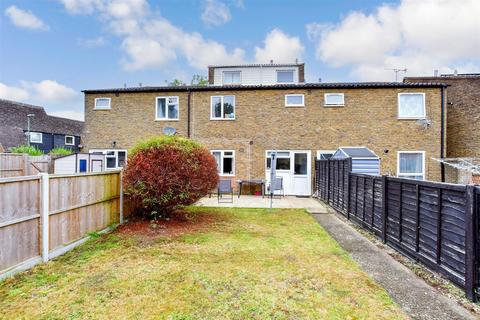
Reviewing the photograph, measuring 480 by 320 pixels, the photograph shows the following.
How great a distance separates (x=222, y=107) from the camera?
14984 mm

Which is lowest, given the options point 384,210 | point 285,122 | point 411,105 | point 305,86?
point 384,210

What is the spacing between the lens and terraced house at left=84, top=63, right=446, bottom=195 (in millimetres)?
13859

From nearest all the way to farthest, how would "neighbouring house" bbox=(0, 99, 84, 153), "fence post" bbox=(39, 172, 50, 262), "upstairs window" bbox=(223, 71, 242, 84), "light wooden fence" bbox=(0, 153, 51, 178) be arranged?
"fence post" bbox=(39, 172, 50, 262) → "light wooden fence" bbox=(0, 153, 51, 178) → "upstairs window" bbox=(223, 71, 242, 84) → "neighbouring house" bbox=(0, 99, 84, 153)

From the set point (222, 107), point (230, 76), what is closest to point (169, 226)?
point (222, 107)

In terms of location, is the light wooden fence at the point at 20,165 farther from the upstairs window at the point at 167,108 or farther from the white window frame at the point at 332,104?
the white window frame at the point at 332,104

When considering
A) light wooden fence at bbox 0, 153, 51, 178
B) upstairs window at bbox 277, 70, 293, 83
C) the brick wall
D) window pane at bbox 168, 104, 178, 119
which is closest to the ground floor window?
the brick wall

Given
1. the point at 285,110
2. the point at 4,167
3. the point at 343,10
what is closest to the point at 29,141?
the point at 4,167

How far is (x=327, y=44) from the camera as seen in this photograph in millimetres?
18312

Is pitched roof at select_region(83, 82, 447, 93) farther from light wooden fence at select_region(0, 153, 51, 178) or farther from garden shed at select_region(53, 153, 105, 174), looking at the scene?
light wooden fence at select_region(0, 153, 51, 178)

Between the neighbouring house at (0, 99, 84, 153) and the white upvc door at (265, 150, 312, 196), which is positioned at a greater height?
the neighbouring house at (0, 99, 84, 153)

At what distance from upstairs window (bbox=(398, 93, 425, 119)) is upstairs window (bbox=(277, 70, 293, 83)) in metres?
7.82

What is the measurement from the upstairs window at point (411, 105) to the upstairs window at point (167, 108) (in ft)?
36.2

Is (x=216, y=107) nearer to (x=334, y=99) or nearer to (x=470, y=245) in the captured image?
(x=334, y=99)

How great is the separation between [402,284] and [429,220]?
1.08 meters
